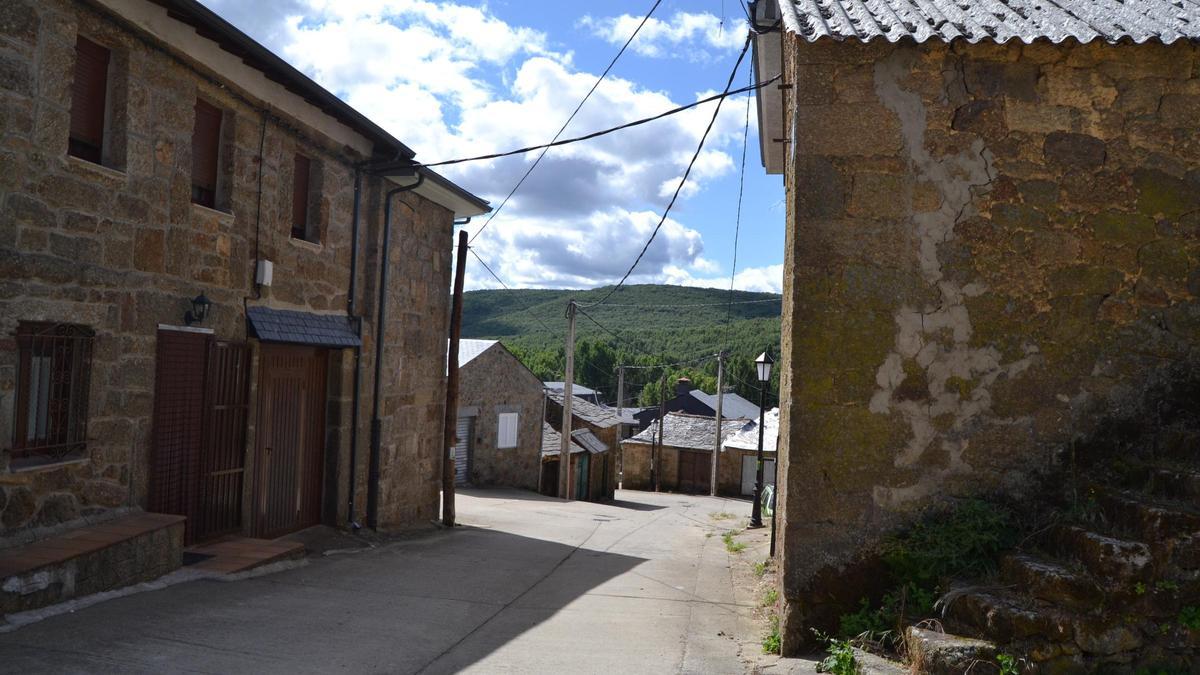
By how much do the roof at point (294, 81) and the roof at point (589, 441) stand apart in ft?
54.0

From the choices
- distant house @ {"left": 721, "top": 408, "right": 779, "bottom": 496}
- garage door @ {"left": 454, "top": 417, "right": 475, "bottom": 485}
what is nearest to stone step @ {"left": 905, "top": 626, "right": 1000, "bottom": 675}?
garage door @ {"left": 454, "top": 417, "right": 475, "bottom": 485}

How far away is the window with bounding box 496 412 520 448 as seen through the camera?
22203 mm

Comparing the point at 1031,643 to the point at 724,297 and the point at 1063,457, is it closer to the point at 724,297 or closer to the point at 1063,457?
the point at 1063,457

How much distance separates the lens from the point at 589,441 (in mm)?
28219

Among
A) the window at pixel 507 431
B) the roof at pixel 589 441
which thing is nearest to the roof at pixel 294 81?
the window at pixel 507 431

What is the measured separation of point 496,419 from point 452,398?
10327mm

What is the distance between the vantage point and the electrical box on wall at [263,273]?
313 inches

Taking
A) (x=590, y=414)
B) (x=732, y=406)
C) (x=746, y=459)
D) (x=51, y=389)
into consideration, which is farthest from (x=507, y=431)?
(x=732, y=406)

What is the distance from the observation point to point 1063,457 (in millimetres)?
4934

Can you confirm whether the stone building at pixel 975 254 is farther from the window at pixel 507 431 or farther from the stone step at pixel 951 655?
the window at pixel 507 431

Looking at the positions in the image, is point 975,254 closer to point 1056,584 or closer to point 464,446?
point 1056,584

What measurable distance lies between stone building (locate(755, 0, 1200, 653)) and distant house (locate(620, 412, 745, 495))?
31.6m

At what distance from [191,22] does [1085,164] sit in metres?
6.21

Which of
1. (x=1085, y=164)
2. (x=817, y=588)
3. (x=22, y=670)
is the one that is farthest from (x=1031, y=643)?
(x=22, y=670)
